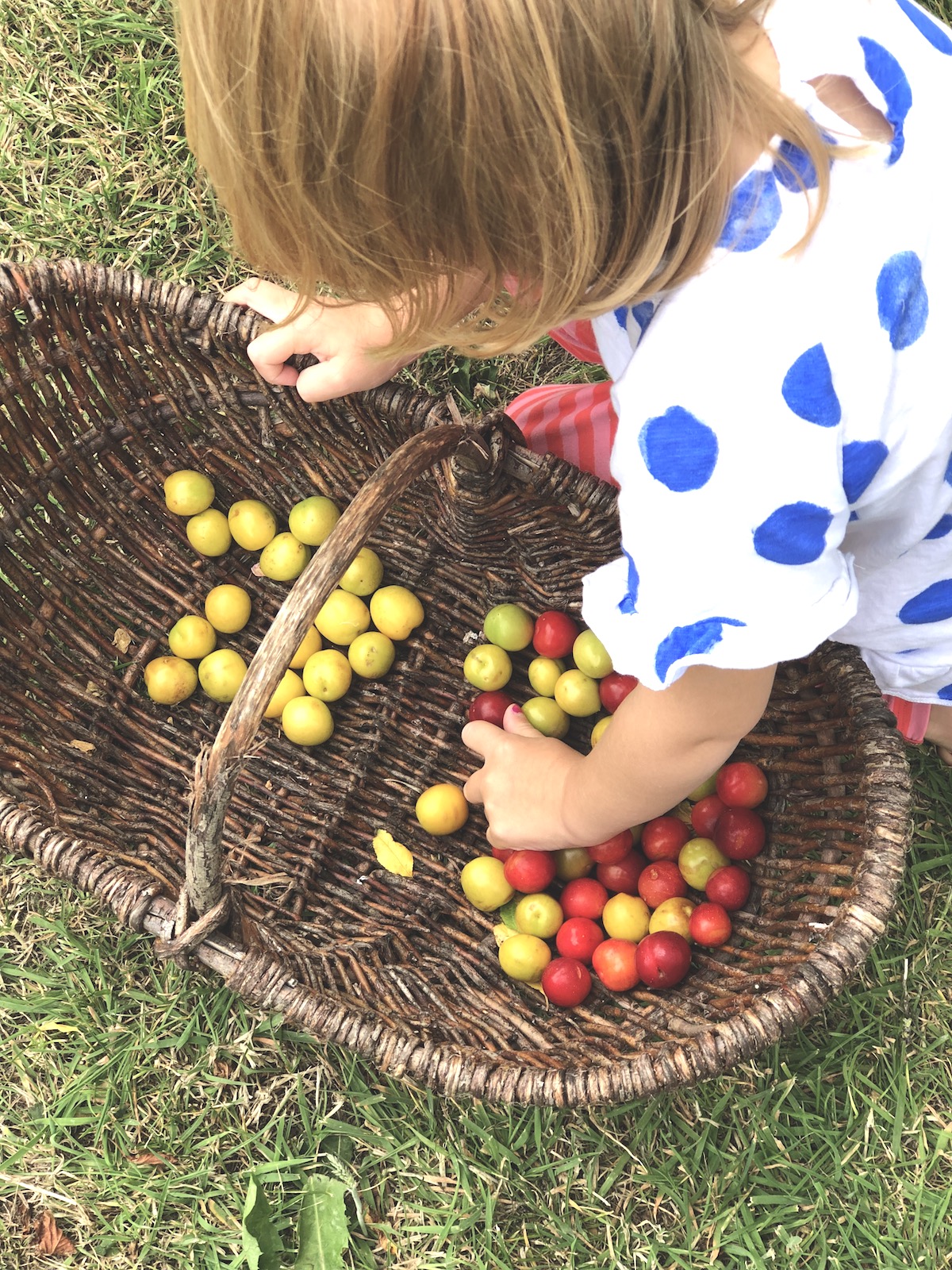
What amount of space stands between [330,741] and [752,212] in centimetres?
108

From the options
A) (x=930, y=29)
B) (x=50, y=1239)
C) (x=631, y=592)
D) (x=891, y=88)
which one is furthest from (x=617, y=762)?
(x=50, y=1239)

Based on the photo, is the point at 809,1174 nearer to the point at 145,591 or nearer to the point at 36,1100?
the point at 36,1100

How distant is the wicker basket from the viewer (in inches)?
48.4

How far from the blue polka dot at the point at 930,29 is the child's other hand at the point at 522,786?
909 mm

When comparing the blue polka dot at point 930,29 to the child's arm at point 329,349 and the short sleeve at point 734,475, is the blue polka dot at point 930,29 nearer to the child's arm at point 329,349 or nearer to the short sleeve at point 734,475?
the short sleeve at point 734,475

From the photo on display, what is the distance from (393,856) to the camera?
5.37 ft

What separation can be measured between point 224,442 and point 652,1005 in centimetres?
105

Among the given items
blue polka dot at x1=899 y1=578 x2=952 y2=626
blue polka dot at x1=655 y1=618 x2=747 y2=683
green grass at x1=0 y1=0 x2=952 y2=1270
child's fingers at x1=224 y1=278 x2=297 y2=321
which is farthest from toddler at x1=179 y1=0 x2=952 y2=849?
green grass at x1=0 y1=0 x2=952 y2=1270

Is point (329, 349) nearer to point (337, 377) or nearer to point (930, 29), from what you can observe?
point (337, 377)

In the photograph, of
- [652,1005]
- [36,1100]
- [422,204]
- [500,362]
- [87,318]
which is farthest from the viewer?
[500,362]

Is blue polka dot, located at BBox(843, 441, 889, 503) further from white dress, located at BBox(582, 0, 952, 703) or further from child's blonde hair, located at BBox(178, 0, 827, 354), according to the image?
child's blonde hair, located at BBox(178, 0, 827, 354)

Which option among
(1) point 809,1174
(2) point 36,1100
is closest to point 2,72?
(2) point 36,1100

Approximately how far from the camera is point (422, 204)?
877mm

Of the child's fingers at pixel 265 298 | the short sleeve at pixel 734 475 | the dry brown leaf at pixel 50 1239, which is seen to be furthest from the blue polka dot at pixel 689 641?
the dry brown leaf at pixel 50 1239
